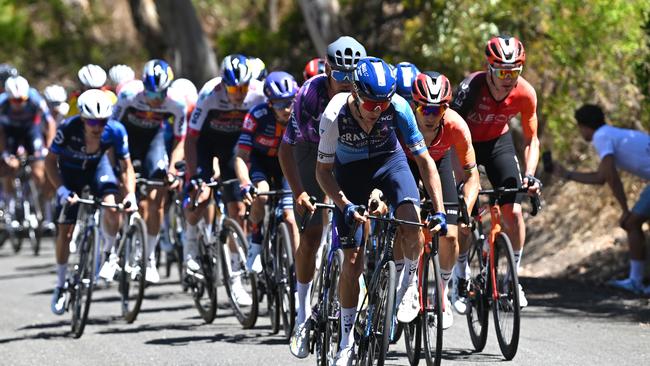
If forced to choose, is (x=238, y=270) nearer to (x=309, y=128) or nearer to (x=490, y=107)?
(x=309, y=128)

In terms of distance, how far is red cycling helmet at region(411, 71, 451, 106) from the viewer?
894 centimetres

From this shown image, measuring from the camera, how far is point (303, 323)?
902 cm

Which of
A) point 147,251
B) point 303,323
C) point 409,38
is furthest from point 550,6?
point 303,323

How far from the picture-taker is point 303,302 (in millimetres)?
9344

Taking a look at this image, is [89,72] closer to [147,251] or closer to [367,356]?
[147,251]

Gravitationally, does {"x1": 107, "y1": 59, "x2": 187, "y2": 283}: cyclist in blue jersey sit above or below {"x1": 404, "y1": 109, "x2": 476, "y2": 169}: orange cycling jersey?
above

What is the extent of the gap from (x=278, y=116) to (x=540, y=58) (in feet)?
21.3

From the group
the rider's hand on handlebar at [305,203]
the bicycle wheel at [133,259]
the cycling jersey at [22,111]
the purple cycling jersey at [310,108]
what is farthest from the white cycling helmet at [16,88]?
the rider's hand on handlebar at [305,203]

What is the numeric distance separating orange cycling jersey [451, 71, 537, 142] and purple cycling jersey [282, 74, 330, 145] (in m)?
1.38

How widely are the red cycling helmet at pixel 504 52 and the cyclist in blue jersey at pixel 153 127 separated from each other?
12.5 ft

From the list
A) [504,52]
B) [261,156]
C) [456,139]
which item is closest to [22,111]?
[261,156]

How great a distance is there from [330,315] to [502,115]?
2569 mm

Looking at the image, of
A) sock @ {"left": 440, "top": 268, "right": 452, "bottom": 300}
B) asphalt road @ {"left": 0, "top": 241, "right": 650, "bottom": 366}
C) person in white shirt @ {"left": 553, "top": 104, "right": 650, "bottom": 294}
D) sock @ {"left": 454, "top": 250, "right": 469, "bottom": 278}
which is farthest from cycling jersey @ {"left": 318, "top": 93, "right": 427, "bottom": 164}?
person in white shirt @ {"left": 553, "top": 104, "right": 650, "bottom": 294}

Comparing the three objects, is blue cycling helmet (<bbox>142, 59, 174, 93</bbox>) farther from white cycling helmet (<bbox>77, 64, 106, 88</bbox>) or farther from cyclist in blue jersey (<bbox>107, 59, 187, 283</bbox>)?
white cycling helmet (<bbox>77, 64, 106, 88</bbox>)
